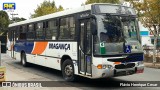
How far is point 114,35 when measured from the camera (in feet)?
35.2

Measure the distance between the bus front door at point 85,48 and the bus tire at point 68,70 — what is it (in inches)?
34.1

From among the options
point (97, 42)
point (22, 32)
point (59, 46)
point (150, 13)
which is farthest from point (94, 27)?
point (150, 13)

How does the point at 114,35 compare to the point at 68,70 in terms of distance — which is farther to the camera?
the point at 68,70

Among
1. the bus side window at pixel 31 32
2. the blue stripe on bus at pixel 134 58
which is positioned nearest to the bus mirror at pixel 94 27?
the blue stripe on bus at pixel 134 58

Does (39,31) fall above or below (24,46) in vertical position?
above

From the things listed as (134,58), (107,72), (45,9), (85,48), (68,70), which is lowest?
(68,70)

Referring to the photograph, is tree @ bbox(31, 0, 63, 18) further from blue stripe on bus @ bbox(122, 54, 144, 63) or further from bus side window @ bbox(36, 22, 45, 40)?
blue stripe on bus @ bbox(122, 54, 144, 63)

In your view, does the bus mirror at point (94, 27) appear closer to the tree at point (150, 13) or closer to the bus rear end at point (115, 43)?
the bus rear end at point (115, 43)

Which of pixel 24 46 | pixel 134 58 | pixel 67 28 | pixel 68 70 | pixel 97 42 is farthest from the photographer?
pixel 24 46

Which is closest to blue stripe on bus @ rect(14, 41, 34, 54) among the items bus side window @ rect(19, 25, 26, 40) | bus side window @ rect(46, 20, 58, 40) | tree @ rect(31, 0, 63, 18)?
bus side window @ rect(19, 25, 26, 40)

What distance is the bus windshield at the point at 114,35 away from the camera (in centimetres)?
1046

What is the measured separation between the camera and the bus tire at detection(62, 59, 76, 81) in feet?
40.4

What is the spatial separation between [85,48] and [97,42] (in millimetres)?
827

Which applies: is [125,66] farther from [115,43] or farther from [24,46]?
[24,46]
